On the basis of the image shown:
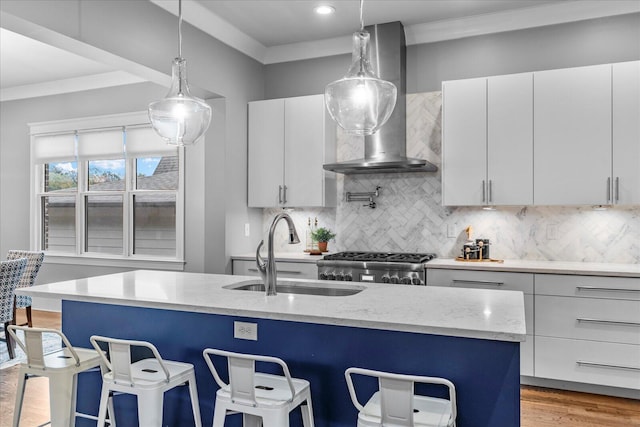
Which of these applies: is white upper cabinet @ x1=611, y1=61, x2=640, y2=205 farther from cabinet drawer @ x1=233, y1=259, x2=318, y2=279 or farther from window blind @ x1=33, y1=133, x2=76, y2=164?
window blind @ x1=33, y1=133, x2=76, y2=164

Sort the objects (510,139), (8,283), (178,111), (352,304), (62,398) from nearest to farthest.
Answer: (352,304), (62,398), (178,111), (510,139), (8,283)

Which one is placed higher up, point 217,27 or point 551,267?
point 217,27

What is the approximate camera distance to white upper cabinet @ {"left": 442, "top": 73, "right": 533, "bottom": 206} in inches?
152

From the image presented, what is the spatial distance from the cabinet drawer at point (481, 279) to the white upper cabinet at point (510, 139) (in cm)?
61

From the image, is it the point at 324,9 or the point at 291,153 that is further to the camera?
the point at 291,153

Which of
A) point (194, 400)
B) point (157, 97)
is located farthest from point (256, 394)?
point (157, 97)

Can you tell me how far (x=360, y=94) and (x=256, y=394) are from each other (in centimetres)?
142

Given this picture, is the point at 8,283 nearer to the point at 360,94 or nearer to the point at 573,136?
the point at 360,94

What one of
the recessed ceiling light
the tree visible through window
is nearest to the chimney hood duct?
the recessed ceiling light

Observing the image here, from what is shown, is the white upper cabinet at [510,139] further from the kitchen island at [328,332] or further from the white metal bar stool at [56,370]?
the white metal bar stool at [56,370]

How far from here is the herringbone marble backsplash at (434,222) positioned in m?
3.95

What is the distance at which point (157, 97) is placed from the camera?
5547mm

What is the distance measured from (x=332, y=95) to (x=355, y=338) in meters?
1.15

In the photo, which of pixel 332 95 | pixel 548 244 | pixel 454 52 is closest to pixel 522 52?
pixel 454 52
